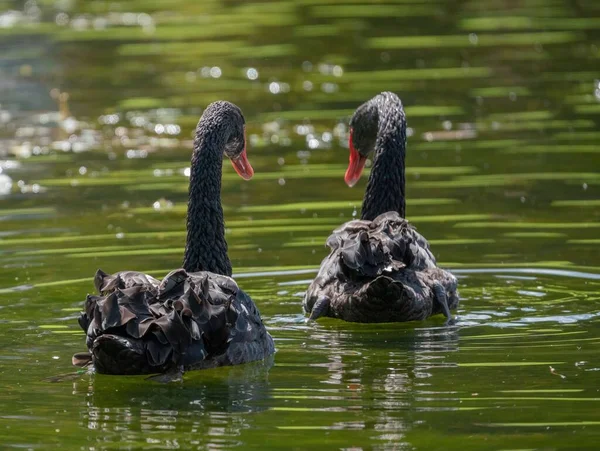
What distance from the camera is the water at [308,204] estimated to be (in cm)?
765

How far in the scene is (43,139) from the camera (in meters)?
17.3

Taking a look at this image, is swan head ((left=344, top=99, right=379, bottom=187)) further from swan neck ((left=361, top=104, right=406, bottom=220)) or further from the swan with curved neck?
the swan with curved neck

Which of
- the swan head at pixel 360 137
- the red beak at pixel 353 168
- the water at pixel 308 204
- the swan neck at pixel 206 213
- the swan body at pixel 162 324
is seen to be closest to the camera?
the water at pixel 308 204

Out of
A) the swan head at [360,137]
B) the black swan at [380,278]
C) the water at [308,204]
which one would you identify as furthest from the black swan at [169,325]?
the swan head at [360,137]

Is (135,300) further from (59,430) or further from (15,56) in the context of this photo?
(15,56)

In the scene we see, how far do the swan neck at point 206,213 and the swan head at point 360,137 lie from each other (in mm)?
2625

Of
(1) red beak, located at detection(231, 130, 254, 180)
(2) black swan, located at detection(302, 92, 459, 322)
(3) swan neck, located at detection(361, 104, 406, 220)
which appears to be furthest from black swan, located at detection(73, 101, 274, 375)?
(3) swan neck, located at detection(361, 104, 406, 220)

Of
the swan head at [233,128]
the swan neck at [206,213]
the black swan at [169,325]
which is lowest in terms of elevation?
the black swan at [169,325]

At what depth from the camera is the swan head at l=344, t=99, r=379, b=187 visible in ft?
40.1

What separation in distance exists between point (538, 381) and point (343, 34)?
1570 cm

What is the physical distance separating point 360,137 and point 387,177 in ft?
4.14

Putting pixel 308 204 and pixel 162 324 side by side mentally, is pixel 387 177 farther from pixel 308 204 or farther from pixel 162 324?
pixel 162 324

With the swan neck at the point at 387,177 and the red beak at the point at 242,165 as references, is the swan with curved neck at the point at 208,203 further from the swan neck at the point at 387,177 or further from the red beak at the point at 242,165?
the swan neck at the point at 387,177

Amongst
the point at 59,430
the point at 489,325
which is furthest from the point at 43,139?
the point at 59,430
